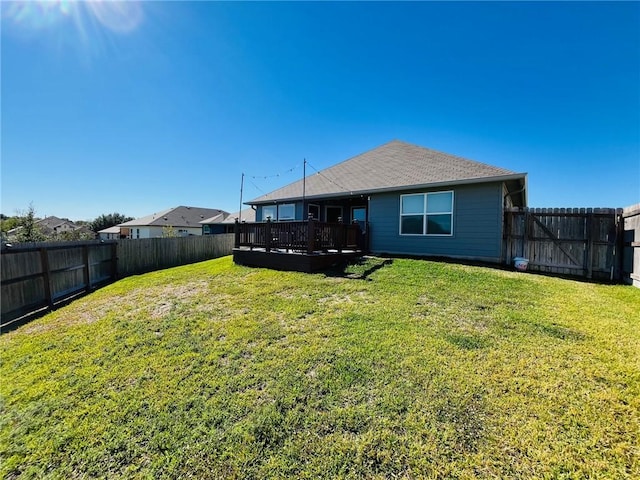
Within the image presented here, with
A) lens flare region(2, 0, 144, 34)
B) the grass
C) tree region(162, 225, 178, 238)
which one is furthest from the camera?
tree region(162, 225, 178, 238)

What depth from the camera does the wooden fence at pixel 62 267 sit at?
6406 millimetres

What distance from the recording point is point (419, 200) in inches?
379

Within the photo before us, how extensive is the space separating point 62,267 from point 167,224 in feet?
93.1

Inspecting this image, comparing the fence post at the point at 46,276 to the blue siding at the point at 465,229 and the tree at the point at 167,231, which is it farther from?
the tree at the point at 167,231

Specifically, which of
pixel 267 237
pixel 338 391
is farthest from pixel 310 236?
pixel 338 391

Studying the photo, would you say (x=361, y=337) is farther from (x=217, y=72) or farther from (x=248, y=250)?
(x=217, y=72)

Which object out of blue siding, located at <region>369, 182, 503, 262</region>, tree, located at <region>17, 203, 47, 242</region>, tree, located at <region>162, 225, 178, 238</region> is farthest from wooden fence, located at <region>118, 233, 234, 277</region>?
tree, located at <region>162, 225, 178, 238</region>

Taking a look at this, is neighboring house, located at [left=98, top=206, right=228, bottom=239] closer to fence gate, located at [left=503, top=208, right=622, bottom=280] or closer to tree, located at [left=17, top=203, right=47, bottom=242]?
tree, located at [left=17, top=203, right=47, bottom=242]

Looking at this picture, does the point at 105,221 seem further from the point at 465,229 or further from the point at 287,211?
the point at 465,229

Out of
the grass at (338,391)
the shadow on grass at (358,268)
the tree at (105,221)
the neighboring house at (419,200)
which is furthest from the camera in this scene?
the tree at (105,221)

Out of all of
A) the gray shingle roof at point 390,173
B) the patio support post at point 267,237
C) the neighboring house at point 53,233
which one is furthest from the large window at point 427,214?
the neighboring house at point 53,233

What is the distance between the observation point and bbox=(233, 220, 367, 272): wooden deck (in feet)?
26.9

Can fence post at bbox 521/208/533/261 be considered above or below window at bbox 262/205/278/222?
below

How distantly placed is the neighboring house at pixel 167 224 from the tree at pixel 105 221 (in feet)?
40.6
